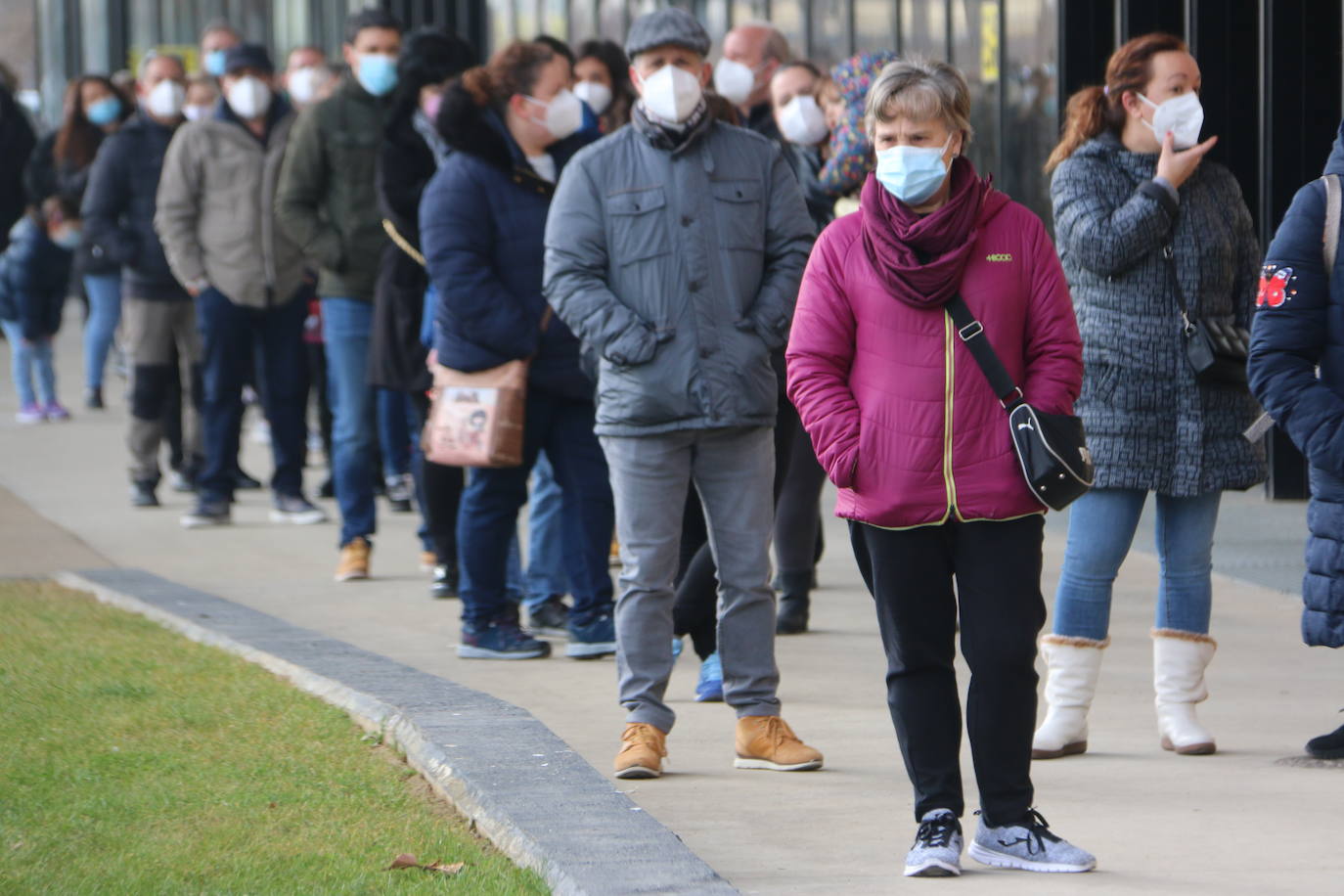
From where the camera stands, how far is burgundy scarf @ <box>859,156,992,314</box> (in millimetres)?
4668

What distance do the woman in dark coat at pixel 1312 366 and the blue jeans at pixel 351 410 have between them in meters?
4.90

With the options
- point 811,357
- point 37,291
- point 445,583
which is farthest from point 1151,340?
point 37,291

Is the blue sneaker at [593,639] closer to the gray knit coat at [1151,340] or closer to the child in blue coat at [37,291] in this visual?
the gray knit coat at [1151,340]

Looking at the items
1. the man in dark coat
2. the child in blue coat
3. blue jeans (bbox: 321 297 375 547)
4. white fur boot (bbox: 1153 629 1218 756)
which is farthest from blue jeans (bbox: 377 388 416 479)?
the child in blue coat

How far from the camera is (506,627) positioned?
7648mm

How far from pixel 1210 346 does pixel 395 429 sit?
611 cm

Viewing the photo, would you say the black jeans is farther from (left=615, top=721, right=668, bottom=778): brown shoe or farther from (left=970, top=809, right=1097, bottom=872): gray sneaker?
(left=615, top=721, right=668, bottom=778): brown shoe

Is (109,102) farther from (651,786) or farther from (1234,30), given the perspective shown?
(651,786)

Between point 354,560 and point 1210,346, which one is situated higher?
point 1210,346

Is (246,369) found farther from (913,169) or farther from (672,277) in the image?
(913,169)

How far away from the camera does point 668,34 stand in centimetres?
616

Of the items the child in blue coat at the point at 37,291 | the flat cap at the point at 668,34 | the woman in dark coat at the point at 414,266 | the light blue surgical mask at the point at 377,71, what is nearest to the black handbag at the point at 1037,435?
the flat cap at the point at 668,34

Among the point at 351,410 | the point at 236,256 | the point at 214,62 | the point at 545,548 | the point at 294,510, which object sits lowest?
the point at 294,510

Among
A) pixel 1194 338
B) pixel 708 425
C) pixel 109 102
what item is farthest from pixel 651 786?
pixel 109 102
